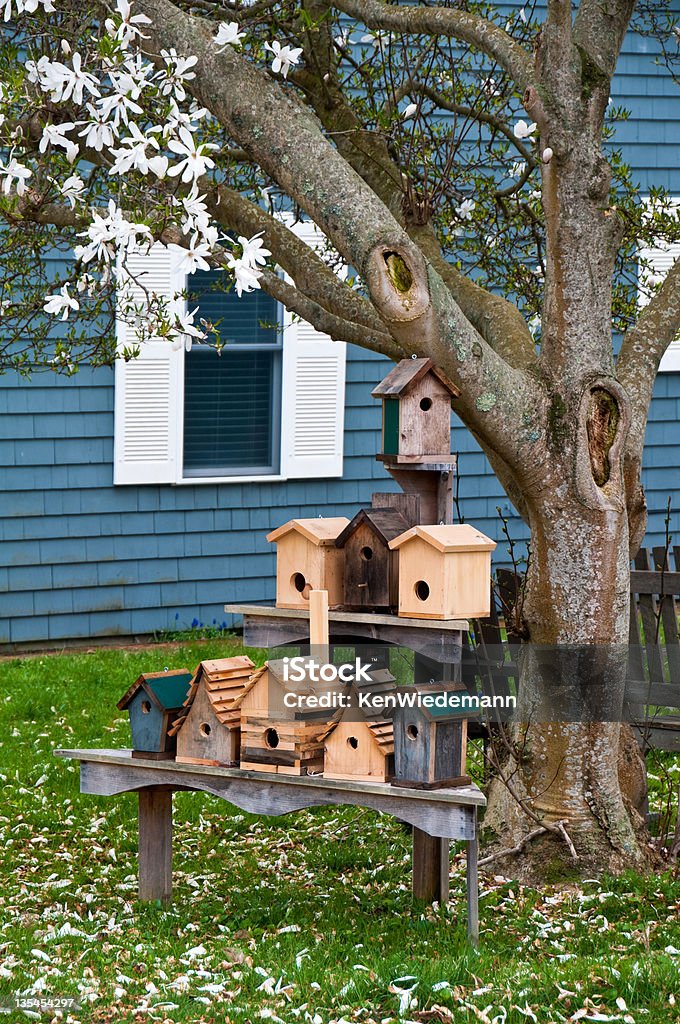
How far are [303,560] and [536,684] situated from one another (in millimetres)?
1094

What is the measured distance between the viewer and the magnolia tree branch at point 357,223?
442 cm

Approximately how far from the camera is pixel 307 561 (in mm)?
4547

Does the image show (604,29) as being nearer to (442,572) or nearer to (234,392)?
(442,572)

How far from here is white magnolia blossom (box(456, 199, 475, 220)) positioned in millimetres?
7008

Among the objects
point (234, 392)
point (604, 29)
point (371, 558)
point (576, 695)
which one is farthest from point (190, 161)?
point (234, 392)

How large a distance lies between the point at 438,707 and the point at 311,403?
19.1 feet

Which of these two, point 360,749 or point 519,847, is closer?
point 360,749

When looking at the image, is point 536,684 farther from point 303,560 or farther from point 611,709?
point 303,560

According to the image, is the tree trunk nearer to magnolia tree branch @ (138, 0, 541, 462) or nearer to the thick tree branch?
magnolia tree branch @ (138, 0, 541, 462)

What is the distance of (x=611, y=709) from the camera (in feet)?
16.3

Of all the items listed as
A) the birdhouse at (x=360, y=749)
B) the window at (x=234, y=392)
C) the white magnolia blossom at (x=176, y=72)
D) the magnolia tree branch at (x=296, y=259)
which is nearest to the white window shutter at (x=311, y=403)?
the window at (x=234, y=392)

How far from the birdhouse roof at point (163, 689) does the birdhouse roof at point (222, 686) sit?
5cm

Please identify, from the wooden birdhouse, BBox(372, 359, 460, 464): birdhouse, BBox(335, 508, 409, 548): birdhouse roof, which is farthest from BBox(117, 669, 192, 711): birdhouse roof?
BBox(372, 359, 460, 464): birdhouse

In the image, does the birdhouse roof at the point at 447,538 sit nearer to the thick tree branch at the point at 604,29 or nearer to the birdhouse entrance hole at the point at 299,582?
the birdhouse entrance hole at the point at 299,582
